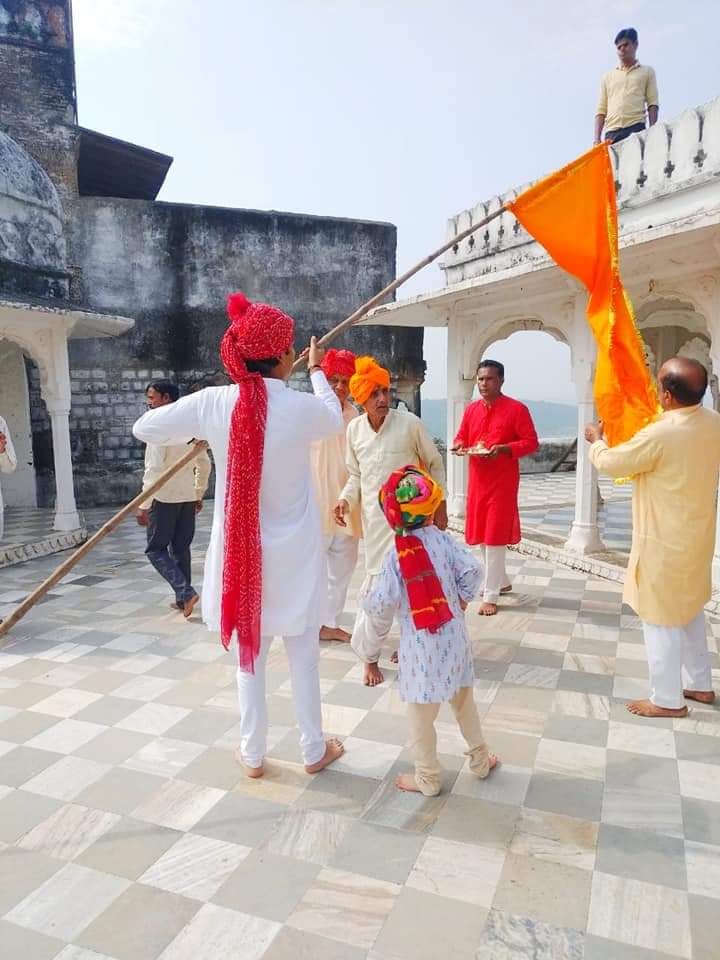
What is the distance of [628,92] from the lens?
665 cm

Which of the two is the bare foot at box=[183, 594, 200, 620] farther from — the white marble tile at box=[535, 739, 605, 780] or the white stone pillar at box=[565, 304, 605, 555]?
the white stone pillar at box=[565, 304, 605, 555]

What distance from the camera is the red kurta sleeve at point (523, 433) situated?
5.22m

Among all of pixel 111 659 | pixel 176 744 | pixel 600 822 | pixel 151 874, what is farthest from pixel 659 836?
pixel 111 659

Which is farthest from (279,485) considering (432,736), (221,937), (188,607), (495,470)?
(495,470)

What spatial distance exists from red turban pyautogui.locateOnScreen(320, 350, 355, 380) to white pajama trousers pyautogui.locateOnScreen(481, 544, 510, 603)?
6.28 ft

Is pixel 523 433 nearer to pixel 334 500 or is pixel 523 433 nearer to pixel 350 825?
pixel 334 500

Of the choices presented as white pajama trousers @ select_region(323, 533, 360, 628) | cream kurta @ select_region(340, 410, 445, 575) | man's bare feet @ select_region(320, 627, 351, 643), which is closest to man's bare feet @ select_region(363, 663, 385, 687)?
cream kurta @ select_region(340, 410, 445, 575)

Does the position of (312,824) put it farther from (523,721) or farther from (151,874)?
(523,721)

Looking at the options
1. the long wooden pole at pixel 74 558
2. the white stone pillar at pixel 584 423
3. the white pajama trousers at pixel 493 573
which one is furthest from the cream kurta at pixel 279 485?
the white stone pillar at pixel 584 423

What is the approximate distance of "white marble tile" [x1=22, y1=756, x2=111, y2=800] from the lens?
2939 mm

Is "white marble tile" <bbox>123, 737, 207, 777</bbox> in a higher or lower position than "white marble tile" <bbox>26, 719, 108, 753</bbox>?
higher

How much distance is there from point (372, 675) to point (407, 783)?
107 centimetres

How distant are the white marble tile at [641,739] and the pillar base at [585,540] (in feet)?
11.5

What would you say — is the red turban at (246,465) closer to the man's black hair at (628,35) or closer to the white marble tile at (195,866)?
the white marble tile at (195,866)
